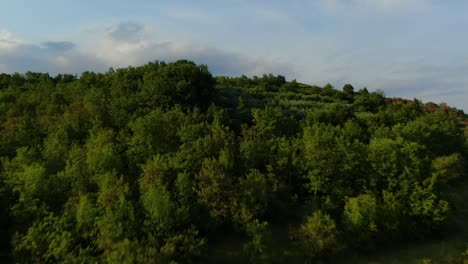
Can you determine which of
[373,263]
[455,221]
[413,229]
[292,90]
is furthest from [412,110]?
[373,263]

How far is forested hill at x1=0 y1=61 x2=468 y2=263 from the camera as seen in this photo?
36625 millimetres

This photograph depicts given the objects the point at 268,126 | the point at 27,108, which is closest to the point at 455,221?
the point at 268,126

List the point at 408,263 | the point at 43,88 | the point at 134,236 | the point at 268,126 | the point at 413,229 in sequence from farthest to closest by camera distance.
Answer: the point at 43,88 < the point at 268,126 < the point at 413,229 < the point at 408,263 < the point at 134,236

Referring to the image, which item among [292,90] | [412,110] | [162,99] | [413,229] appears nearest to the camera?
[413,229]

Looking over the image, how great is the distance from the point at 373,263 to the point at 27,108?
48501mm

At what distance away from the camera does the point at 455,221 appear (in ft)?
165

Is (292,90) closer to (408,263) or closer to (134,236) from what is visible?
(408,263)

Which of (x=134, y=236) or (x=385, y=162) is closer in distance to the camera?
(x=134, y=236)

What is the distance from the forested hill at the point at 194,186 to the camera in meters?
36.6

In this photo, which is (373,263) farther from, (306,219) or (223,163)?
(223,163)

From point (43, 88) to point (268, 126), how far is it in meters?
35.0

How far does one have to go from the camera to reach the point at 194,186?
42625 millimetres

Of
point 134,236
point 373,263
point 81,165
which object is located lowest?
point 373,263

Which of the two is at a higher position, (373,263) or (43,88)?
(43,88)
